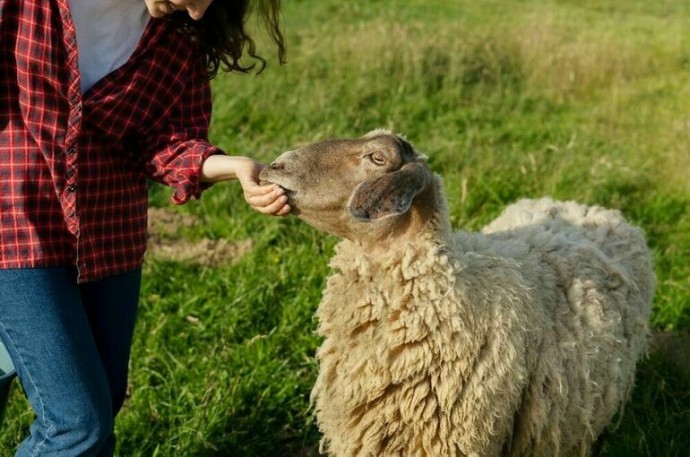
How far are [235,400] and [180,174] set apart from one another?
4.65ft

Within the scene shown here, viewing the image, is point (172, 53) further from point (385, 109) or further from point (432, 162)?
point (385, 109)

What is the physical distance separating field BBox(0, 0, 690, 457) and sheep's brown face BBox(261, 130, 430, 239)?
1308 millimetres

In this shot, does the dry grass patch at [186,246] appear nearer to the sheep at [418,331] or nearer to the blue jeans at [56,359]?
the sheep at [418,331]

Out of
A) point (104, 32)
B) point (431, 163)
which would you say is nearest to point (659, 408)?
point (431, 163)

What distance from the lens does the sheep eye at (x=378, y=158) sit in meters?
2.63

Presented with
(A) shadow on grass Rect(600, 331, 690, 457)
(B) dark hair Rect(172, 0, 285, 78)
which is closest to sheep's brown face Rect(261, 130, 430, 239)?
(B) dark hair Rect(172, 0, 285, 78)

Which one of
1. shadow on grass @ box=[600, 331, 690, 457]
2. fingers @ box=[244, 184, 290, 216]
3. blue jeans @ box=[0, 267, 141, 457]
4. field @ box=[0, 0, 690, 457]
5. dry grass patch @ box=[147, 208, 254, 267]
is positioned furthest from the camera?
dry grass patch @ box=[147, 208, 254, 267]

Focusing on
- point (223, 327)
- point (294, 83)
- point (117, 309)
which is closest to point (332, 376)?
point (117, 309)

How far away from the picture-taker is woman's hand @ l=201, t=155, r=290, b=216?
8.34 feet

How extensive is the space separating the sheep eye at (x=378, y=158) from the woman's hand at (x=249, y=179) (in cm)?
31

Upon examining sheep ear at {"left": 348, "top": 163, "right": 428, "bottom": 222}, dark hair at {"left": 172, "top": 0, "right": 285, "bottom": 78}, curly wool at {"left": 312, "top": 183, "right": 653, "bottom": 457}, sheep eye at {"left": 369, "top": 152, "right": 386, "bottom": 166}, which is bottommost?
curly wool at {"left": 312, "top": 183, "right": 653, "bottom": 457}

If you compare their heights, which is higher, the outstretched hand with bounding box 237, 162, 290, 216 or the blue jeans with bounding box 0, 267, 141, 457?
the outstretched hand with bounding box 237, 162, 290, 216

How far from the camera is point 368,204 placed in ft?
8.42

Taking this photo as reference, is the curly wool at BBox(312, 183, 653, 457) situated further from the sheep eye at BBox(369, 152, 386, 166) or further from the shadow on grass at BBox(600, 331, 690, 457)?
the shadow on grass at BBox(600, 331, 690, 457)
